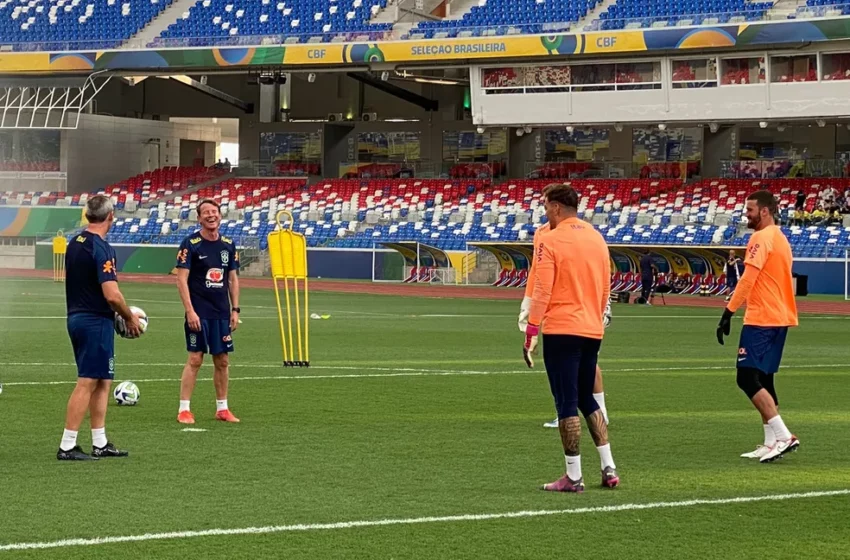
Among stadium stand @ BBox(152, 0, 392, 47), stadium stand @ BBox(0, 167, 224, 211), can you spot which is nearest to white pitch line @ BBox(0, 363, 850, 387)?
stadium stand @ BBox(152, 0, 392, 47)

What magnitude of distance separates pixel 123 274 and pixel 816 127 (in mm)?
25928

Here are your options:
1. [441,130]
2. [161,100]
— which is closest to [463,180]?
[441,130]

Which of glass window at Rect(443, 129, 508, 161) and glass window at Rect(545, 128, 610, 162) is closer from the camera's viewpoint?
glass window at Rect(545, 128, 610, 162)

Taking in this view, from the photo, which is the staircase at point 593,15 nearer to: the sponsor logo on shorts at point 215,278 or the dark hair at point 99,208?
the sponsor logo on shorts at point 215,278

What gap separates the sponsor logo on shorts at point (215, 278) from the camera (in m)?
13.4

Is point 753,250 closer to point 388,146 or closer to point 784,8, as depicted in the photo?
point 784,8

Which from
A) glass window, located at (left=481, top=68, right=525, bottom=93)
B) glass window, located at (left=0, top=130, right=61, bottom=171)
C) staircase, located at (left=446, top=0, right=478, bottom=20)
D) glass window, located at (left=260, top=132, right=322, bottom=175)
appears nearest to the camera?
glass window, located at (left=481, top=68, right=525, bottom=93)

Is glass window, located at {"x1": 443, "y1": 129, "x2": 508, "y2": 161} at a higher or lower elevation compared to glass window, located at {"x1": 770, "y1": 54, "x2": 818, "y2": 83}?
lower

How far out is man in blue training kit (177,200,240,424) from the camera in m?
13.3

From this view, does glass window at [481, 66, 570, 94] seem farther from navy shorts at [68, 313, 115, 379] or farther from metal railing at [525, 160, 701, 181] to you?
navy shorts at [68, 313, 115, 379]

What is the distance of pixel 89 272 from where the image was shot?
35.8ft

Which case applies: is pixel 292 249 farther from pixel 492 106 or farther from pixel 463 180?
pixel 463 180

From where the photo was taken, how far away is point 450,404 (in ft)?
50.3

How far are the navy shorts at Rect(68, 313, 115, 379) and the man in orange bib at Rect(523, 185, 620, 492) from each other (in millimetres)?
3331
